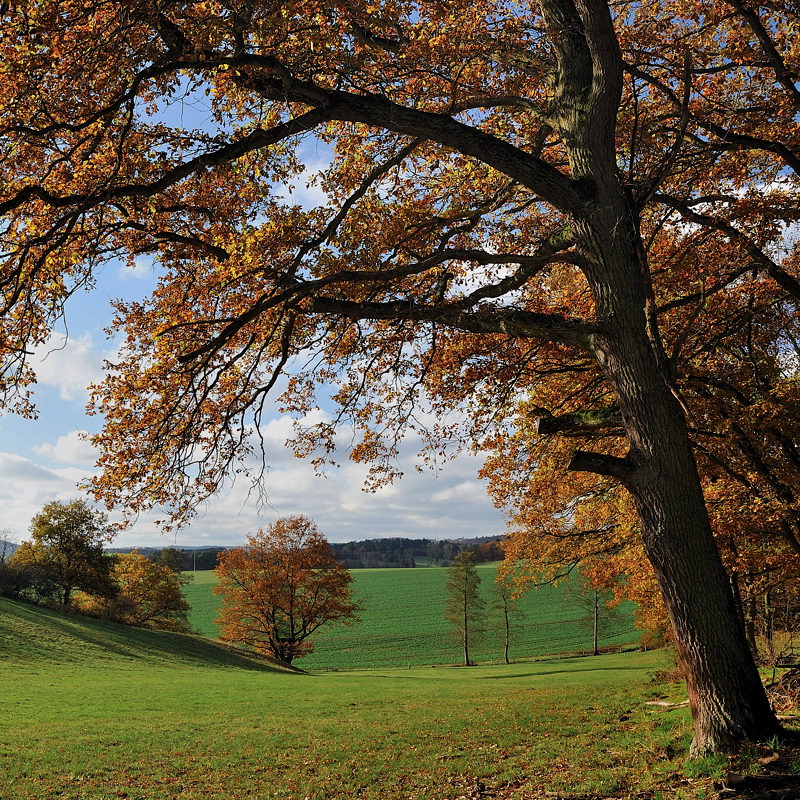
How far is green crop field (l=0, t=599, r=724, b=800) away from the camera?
9031mm

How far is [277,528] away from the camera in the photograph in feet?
162

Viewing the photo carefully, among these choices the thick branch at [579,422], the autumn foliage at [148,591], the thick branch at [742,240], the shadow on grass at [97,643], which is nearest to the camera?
the thick branch at [579,422]

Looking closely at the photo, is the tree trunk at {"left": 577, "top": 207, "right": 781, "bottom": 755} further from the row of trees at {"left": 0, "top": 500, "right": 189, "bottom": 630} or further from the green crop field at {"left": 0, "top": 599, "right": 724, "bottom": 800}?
the row of trees at {"left": 0, "top": 500, "right": 189, "bottom": 630}

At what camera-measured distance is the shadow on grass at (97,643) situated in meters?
33.0

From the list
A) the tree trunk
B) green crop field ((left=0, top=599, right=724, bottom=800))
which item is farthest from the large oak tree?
green crop field ((left=0, top=599, right=724, bottom=800))

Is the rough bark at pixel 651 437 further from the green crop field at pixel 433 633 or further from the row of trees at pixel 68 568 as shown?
the row of trees at pixel 68 568

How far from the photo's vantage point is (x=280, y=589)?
46594 millimetres

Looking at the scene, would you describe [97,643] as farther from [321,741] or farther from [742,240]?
[742,240]

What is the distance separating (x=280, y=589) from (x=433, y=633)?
75.3 ft

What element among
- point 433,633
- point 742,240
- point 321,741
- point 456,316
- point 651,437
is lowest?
point 433,633

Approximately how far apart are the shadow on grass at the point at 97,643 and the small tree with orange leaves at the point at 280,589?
2.78 m

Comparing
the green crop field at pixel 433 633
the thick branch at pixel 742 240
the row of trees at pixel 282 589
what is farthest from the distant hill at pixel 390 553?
the thick branch at pixel 742 240

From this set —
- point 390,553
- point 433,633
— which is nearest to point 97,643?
point 433,633

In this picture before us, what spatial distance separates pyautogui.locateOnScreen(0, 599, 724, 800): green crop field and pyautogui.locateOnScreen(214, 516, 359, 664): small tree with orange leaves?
1719 centimetres
